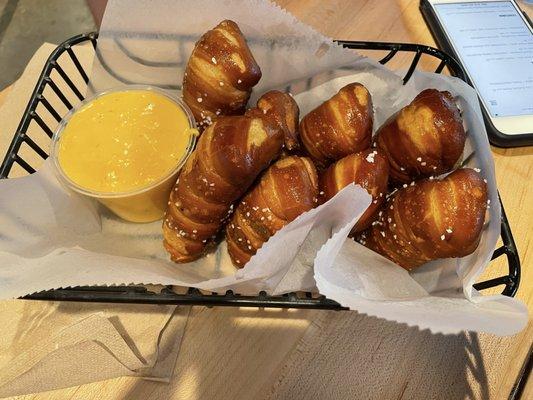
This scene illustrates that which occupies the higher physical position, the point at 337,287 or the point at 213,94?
the point at 213,94

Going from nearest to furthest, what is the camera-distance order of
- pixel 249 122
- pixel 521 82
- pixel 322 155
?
1. pixel 249 122
2. pixel 322 155
3. pixel 521 82

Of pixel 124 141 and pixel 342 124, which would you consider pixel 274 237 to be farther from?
pixel 124 141

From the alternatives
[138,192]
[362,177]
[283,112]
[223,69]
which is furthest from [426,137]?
[138,192]

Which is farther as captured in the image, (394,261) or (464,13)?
(464,13)

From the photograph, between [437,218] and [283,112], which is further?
[283,112]

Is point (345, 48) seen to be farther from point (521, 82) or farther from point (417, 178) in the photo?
point (521, 82)

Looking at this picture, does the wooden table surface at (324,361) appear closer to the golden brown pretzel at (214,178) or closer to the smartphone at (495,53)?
the golden brown pretzel at (214,178)

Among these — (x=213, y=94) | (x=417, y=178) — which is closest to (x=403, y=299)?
(x=417, y=178)
